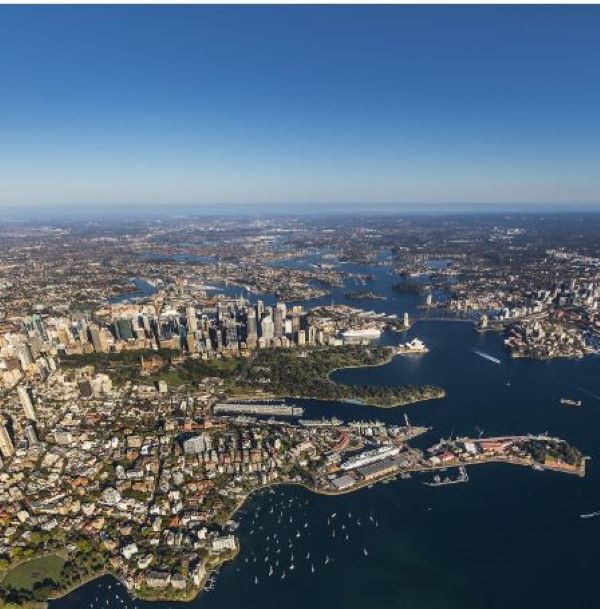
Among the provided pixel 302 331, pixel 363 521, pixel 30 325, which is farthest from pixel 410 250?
pixel 363 521

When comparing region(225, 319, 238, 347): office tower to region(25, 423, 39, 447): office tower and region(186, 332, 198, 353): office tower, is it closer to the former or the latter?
region(186, 332, 198, 353): office tower

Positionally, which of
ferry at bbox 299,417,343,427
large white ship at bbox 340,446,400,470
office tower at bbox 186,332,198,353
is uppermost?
office tower at bbox 186,332,198,353

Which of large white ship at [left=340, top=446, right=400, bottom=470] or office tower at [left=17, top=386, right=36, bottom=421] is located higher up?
office tower at [left=17, top=386, right=36, bottom=421]

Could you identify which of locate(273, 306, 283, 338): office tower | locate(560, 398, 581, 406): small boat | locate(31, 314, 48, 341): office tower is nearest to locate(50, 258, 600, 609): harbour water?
locate(560, 398, 581, 406): small boat

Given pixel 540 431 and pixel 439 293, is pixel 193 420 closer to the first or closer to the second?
pixel 540 431

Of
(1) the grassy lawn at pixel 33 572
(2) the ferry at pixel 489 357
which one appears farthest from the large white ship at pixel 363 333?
(1) the grassy lawn at pixel 33 572

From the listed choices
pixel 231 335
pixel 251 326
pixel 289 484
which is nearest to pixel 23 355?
pixel 231 335

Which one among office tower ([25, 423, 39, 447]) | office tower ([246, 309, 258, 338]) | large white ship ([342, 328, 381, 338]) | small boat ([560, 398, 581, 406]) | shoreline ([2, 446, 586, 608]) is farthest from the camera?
large white ship ([342, 328, 381, 338])

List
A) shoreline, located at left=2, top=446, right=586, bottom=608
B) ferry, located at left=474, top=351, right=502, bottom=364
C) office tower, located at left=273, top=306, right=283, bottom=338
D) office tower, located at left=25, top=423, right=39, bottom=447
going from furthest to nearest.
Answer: office tower, located at left=273, top=306, right=283, bottom=338 < ferry, located at left=474, top=351, right=502, bottom=364 < office tower, located at left=25, top=423, right=39, bottom=447 < shoreline, located at left=2, top=446, right=586, bottom=608
